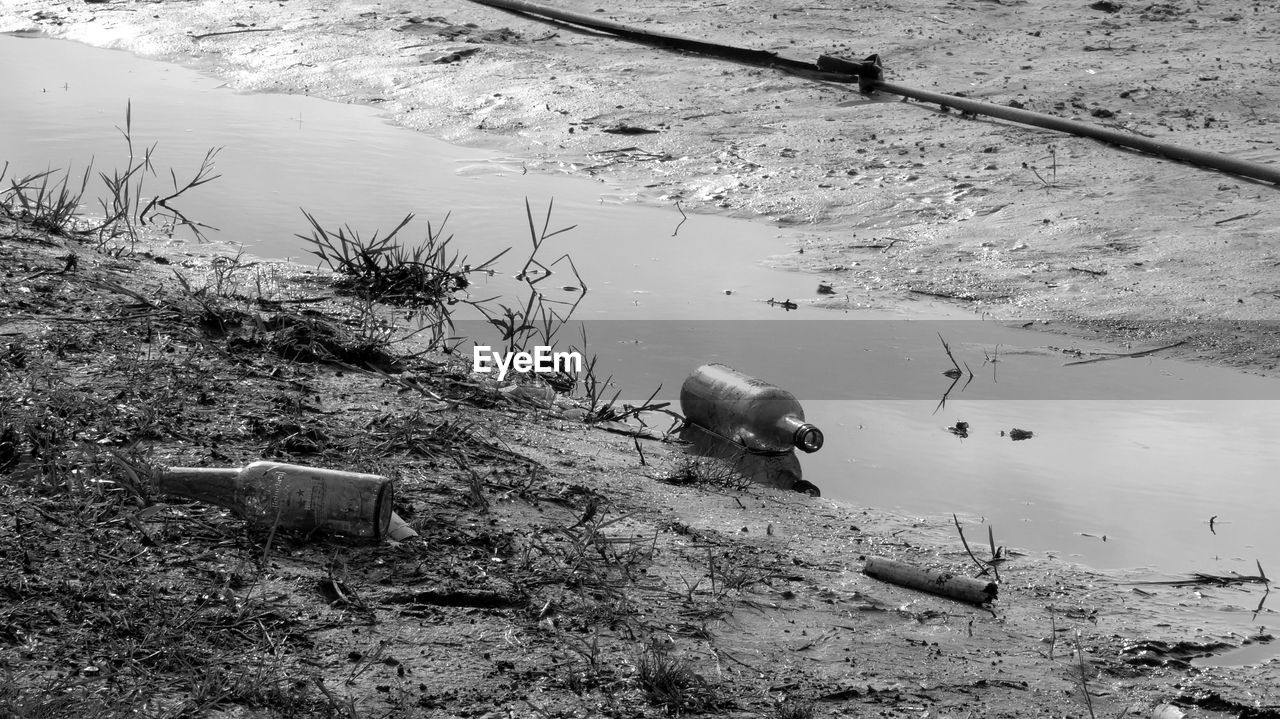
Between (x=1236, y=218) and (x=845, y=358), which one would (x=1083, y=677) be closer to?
(x=845, y=358)

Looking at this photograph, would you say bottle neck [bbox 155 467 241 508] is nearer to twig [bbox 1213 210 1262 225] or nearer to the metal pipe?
twig [bbox 1213 210 1262 225]

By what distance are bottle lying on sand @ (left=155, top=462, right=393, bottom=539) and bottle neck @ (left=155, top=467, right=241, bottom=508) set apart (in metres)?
0.03

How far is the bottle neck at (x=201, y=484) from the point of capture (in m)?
2.69

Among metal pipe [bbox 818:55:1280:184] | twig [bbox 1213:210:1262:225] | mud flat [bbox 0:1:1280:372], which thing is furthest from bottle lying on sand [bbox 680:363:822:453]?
metal pipe [bbox 818:55:1280:184]

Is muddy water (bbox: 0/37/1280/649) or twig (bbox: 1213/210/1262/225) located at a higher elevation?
twig (bbox: 1213/210/1262/225)

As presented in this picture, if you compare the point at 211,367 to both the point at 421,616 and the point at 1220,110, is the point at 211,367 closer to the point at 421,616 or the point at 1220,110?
the point at 421,616

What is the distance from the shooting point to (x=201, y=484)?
107 inches

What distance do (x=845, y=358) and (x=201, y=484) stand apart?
7.25 ft

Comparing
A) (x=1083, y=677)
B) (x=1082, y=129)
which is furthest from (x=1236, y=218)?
(x=1083, y=677)

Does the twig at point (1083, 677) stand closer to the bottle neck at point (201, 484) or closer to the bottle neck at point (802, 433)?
the bottle neck at point (802, 433)

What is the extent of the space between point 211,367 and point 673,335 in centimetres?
153

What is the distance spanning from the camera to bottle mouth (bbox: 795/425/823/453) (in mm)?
3428

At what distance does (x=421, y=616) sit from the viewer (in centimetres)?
239

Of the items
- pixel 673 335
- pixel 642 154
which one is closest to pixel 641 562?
pixel 673 335
